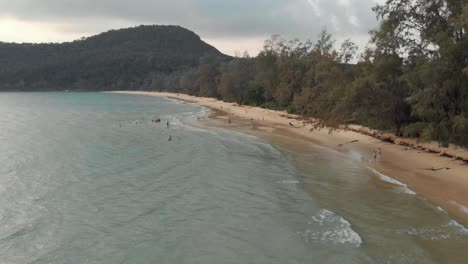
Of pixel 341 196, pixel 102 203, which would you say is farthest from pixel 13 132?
pixel 341 196

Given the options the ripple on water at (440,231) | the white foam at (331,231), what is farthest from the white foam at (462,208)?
the white foam at (331,231)

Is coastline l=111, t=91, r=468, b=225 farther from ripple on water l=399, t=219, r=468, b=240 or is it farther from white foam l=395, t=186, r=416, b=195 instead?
ripple on water l=399, t=219, r=468, b=240

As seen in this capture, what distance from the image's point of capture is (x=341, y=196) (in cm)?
2133

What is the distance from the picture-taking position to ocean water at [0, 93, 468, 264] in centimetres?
1448

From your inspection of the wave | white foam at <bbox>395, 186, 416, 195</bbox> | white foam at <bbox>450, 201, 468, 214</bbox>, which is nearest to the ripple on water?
white foam at <bbox>450, 201, 468, 214</bbox>

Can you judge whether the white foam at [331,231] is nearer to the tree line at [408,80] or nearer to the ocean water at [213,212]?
the ocean water at [213,212]

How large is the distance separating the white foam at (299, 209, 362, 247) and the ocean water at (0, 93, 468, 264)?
0.04 meters

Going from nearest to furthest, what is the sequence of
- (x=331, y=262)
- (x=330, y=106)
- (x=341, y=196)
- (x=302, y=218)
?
(x=331, y=262) < (x=302, y=218) < (x=341, y=196) < (x=330, y=106)

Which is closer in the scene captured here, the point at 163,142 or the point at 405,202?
the point at 405,202

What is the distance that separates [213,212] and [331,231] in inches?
214

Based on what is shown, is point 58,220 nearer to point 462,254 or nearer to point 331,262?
point 331,262

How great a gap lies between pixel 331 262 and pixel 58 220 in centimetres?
1141

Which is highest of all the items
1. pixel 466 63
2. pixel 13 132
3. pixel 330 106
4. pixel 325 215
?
pixel 466 63

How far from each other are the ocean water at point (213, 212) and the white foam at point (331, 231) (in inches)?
1.7
